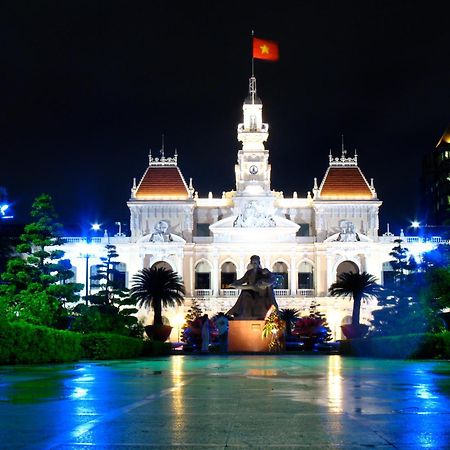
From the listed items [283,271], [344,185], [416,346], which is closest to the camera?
[416,346]

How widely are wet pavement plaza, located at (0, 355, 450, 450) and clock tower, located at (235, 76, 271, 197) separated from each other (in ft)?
249

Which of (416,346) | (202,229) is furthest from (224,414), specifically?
(202,229)

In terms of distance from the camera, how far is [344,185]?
91562 millimetres

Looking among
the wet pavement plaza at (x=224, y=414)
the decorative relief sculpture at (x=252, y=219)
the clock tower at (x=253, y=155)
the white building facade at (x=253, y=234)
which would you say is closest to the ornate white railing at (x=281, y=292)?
the white building facade at (x=253, y=234)

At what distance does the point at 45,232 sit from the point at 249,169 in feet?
152

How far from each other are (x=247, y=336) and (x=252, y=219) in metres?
53.7

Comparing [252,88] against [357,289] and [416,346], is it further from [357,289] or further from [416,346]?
[416,346]

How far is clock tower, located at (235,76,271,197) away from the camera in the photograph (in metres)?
88.7

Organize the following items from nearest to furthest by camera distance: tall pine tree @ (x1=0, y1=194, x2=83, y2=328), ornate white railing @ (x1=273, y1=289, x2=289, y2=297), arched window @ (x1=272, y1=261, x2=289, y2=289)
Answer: tall pine tree @ (x1=0, y1=194, x2=83, y2=328) → ornate white railing @ (x1=273, y1=289, x2=289, y2=297) → arched window @ (x1=272, y1=261, x2=289, y2=289)

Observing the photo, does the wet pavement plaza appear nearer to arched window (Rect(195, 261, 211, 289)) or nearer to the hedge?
the hedge

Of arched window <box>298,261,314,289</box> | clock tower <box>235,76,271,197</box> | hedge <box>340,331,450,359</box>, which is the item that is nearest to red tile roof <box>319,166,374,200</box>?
clock tower <box>235,76,271,197</box>

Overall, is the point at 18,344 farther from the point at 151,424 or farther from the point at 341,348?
the point at 341,348

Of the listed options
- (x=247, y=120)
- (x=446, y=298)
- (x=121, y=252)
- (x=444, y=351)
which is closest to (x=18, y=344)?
(x=444, y=351)

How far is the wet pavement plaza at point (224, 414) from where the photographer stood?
6.31 m
